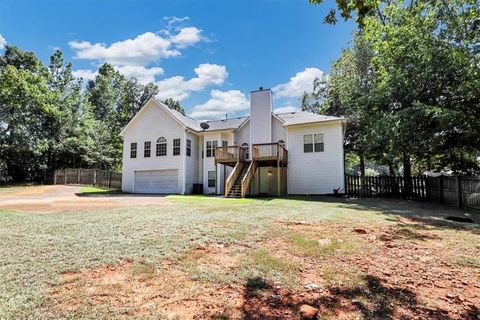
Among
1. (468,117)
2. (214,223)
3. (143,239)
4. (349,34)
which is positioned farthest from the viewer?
(349,34)

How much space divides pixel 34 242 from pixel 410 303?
561 cm

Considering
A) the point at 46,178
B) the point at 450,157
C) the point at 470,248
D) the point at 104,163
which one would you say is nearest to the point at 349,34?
the point at 450,157

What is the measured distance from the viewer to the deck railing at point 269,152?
58.6ft

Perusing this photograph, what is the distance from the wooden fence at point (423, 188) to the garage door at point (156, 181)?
41.1ft

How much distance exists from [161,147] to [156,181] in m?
2.70

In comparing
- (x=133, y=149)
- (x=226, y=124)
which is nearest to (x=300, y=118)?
(x=226, y=124)

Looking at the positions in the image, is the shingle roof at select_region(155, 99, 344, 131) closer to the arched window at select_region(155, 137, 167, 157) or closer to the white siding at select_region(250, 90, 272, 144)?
the white siding at select_region(250, 90, 272, 144)

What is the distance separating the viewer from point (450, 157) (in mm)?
18031

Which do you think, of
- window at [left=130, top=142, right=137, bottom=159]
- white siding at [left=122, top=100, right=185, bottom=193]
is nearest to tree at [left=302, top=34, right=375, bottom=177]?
white siding at [left=122, top=100, right=185, bottom=193]

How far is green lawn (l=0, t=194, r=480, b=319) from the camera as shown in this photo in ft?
10.7

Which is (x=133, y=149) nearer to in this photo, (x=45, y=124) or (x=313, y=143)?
(x=45, y=124)

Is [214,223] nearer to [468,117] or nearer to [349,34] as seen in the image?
[468,117]

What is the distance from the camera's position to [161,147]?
22344 millimetres

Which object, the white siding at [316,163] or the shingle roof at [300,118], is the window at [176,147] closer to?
the shingle roof at [300,118]
